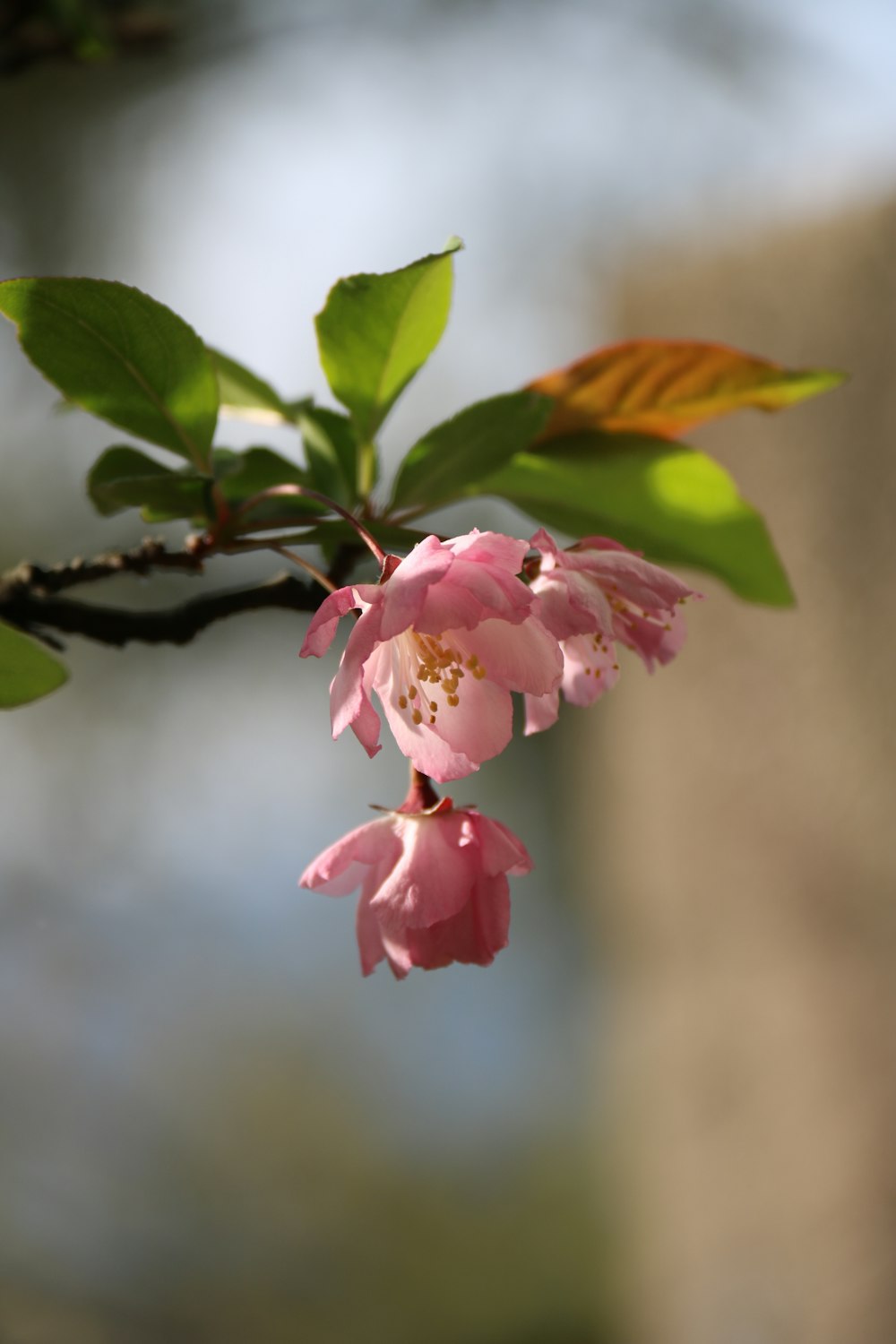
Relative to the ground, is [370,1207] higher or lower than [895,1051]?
lower

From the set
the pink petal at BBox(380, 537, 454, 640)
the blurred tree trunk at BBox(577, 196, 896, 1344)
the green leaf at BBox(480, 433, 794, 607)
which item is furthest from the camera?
the blurred tree trunk at BBox(577, 196, 896, 1344)

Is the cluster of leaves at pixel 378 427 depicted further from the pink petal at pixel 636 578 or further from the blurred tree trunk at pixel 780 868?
the blurred tree trunk at pixel 780 868

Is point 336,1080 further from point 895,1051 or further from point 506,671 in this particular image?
point 506,671

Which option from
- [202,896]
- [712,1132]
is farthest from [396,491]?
[202,896]

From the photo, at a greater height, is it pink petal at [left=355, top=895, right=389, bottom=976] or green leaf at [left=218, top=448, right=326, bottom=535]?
green leaf at [left=218, top=448, right=326, bottom=535]

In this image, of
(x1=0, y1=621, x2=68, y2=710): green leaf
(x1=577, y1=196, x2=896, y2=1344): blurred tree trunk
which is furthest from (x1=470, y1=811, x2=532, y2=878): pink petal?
(x1=577, y1=196, x2=896, y2=1344): blurred tree trunk

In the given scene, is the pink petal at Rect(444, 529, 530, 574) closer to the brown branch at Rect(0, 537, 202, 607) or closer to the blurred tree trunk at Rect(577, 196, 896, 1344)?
the brown branch at Rect(0, 537, 202, 607)
